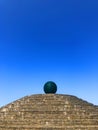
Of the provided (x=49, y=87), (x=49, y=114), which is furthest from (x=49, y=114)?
(x=49, y=87)

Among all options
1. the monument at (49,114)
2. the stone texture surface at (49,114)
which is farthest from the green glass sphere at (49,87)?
the stone texture surface at (49,114)

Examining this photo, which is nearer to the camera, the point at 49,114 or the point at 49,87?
the point at 49,114

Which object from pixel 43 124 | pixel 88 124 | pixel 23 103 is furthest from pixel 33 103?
pixel 88 124

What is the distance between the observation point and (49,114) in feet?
131

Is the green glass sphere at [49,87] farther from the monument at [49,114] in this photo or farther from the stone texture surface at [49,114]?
the stone texture surface at [49,114]

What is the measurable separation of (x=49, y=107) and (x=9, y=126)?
4484mm

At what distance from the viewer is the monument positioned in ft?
127

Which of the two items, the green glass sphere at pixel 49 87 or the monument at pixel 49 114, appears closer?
the monument at pixel 49 114

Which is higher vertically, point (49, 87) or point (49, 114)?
point (49, 87)

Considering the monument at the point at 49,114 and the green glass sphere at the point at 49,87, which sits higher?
the green glass sphere at the point at 49,87

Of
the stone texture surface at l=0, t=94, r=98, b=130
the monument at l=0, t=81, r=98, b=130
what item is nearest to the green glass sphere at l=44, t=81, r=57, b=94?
the monument at l=0, t=81, r=98, b=130

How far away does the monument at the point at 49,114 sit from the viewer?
3869 cm

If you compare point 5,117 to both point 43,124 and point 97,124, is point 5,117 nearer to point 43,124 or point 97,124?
point 43,124

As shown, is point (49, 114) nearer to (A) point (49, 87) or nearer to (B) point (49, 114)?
(B) point (49, 114)
